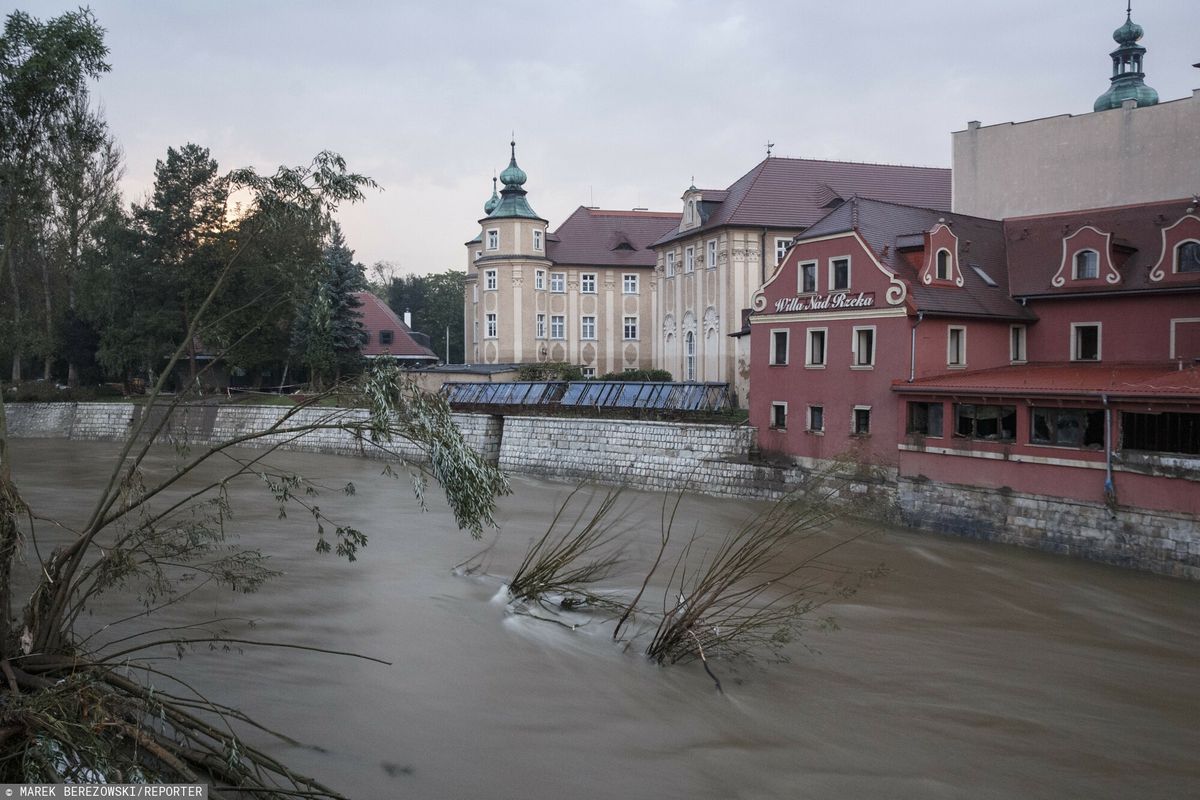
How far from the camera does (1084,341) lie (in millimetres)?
22797

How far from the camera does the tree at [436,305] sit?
7500 centimetres

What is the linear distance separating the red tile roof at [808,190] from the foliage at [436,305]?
36970mm

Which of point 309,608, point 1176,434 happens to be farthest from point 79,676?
point 1176,434

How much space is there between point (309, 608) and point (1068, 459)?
14.3 m

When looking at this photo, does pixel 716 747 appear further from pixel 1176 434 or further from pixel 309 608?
pixel 1176 434

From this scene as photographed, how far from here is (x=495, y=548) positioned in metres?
18.1

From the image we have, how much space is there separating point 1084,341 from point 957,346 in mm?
3153

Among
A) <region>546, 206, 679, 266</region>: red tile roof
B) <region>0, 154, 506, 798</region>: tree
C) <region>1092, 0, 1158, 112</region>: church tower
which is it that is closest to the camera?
<region>0, 154, 506, 798</region>: tree

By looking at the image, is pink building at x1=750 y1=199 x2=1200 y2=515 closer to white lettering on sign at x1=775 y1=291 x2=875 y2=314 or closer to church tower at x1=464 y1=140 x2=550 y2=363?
white lettering on sign at x1=775 y1=291 x2=875 y2=314

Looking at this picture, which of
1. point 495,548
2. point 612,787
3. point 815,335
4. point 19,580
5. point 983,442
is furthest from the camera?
point 815,335

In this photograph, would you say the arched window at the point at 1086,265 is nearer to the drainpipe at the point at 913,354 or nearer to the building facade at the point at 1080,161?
the drainpipe at the point at 913,354

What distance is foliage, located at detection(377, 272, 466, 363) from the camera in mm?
75000

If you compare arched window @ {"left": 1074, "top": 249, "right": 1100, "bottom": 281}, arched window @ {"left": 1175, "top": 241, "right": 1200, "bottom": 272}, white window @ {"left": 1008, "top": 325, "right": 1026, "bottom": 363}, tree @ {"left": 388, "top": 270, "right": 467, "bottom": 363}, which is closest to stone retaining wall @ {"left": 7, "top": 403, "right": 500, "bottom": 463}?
white window @ {"left": 1008, "top": 325, "right": 1026, "bottom": 363}

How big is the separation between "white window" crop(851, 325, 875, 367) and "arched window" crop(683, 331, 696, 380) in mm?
16222
